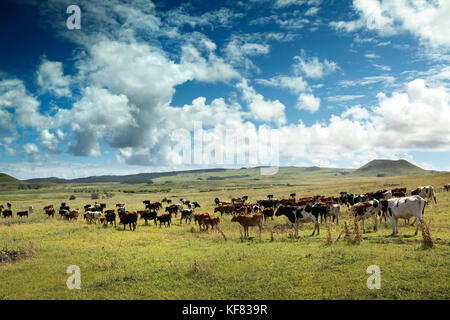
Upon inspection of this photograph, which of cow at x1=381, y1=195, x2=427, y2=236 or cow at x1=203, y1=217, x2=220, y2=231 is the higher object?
cow at x1=381, y1=195, x2=427, y2=236

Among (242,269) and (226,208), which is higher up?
(242,269)

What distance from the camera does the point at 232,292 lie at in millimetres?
9609

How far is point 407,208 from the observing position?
1688 cm

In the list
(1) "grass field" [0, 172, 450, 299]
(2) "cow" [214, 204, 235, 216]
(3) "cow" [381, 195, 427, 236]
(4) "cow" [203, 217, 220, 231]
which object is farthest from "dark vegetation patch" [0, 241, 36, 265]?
(3) "cow" [381, 195, 427, 236]

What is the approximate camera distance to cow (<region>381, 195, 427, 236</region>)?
16.5 metres

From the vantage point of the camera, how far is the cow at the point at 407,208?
54.2 ft

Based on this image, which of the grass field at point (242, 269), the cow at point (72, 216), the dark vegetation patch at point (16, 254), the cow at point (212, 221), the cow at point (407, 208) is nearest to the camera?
the grass field at point (242, 269)

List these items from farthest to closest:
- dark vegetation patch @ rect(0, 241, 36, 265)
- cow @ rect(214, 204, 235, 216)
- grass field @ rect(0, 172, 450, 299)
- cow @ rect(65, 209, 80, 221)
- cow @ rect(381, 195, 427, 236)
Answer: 1. cow @ rect(65, 209, 80, 221)
2. cow @ rect(214, 204, 235, 216)
3. cow @ rect(381, 195, 427, 236)
4. dark vegetation patch @ rect(0, 241, 36, 265)
5. grass field @ rect(0, 172, 450, 299)

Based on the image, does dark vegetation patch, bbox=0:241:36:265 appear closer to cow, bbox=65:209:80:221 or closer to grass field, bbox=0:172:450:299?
grass field, bbox=0:172:450:299

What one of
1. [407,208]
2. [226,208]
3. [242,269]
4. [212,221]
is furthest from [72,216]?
[407,208]

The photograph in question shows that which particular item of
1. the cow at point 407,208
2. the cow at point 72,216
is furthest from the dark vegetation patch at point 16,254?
the cow at point 407,208

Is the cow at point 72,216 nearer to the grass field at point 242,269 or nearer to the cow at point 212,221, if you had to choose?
the grass field at point 242,269

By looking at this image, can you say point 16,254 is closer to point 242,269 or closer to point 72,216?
point 242,269
